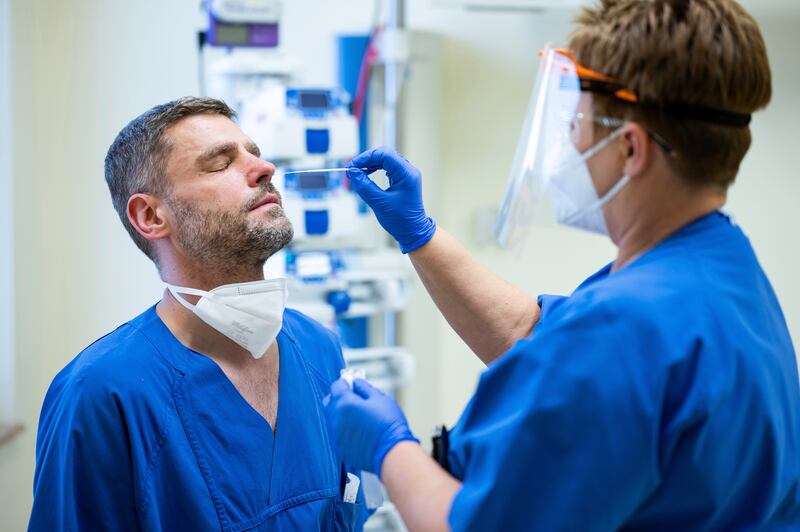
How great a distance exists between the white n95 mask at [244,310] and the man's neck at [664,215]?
665mm

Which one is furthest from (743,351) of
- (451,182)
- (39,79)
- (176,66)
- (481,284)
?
(451,182)

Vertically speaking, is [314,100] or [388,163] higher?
[314,100]

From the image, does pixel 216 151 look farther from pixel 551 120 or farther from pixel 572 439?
pixel 572 439

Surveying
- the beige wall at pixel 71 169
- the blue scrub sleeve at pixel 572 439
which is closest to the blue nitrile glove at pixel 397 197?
the blue scrub sleeve at pixel 572 439

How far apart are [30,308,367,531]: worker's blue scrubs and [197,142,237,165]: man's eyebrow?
291 millimetres

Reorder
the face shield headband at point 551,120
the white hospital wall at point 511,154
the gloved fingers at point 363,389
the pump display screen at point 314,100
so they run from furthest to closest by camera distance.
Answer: the white hospital wall at point 511,154 → the pump display screen at point 314,100 → the gloved fingers at point 363,389 → the face shield headband at point 551,120

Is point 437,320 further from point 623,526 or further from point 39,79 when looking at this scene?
point 623,526

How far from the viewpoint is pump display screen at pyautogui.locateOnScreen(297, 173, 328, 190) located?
244 cm

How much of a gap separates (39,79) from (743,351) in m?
2.06

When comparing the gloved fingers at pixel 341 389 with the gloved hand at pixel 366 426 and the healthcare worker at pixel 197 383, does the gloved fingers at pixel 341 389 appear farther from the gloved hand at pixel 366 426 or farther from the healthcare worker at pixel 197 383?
the healthcare worker at pixel 197 383

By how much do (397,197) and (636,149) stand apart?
563 mm

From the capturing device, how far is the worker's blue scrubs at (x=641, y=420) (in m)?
0.85

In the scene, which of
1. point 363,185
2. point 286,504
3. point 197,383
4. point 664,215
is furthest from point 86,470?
point 664,215

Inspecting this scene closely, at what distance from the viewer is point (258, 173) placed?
147 cm
